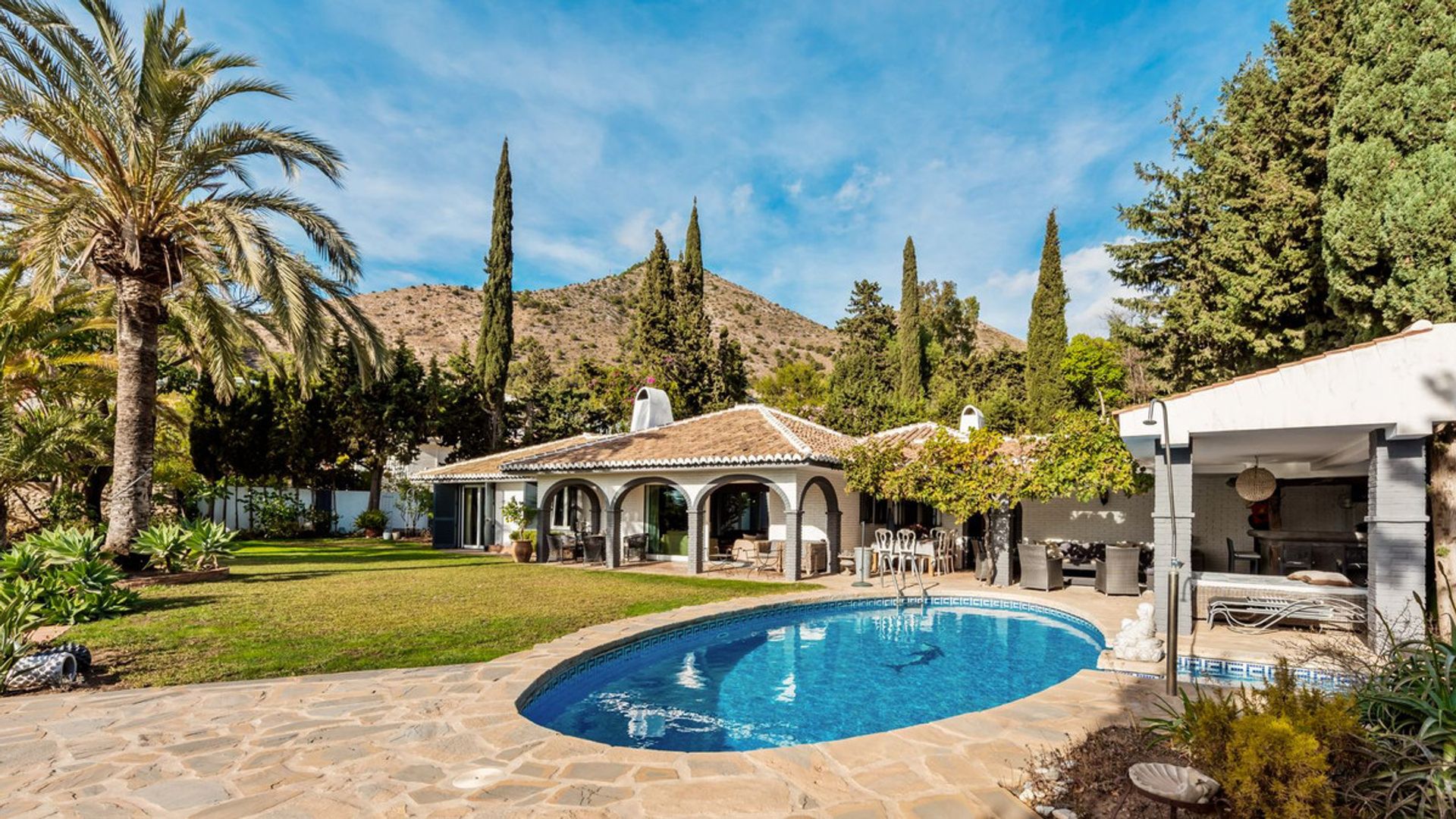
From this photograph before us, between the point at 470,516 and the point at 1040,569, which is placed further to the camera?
the point at 470,516

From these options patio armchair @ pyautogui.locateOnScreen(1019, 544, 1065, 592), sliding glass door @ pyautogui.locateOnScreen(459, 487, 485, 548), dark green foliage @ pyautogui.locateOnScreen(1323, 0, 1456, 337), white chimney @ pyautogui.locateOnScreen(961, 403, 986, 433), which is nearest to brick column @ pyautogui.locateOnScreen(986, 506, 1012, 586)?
patio armchair @ pyautogui.locateOnScreen(1019, 544, 1065, 592)

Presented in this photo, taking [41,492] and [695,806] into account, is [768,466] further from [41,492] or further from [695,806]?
[41,492]

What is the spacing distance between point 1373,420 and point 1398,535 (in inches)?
53.9

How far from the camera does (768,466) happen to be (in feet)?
56.3

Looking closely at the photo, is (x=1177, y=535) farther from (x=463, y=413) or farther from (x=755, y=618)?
(x=463, y=413)

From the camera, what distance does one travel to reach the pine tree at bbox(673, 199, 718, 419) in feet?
112

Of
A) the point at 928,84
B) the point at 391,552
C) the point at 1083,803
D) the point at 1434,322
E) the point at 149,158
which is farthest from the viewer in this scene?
the point at 391,552

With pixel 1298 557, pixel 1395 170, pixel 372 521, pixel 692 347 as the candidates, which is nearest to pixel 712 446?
pixel 1298 557

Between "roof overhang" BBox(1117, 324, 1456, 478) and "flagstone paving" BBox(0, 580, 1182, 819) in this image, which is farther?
"roof overhang" BBox(1117, 324, 1456, 478)

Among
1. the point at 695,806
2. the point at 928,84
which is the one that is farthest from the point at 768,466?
the point at 695,806

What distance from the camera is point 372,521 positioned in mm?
29906

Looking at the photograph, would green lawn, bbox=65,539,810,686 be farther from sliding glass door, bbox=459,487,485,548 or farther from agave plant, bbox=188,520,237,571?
sliding glass door, bbox=459,487,485,548

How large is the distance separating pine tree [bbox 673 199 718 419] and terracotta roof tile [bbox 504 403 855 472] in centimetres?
1006

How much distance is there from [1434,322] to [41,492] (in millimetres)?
32028
